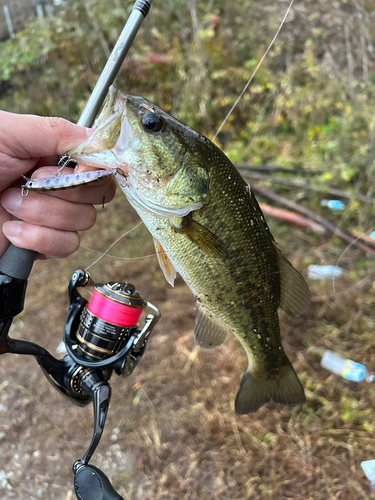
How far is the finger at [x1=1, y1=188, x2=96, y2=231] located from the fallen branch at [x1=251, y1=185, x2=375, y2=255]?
8.52 ft

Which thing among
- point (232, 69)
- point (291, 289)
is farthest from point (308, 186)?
point (291, 289)

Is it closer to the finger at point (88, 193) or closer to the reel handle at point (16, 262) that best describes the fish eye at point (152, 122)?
the finger at point (88, 193)

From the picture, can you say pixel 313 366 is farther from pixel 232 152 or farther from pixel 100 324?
pixel 232 152

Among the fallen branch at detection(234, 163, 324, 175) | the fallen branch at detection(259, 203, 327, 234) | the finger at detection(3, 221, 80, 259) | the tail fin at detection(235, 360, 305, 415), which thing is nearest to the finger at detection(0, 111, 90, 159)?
the finger at detection(3, 221, 80, 259)

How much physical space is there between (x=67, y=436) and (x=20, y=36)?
258 inches

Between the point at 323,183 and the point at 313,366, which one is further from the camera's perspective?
the point at 323,183

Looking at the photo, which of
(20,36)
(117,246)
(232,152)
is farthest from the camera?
(20,36)

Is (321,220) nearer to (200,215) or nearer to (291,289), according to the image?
(291,289)

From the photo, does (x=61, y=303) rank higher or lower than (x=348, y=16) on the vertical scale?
lower

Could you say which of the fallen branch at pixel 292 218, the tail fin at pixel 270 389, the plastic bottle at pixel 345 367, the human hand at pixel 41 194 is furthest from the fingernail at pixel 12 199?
the fallen branch at pixel 292 218

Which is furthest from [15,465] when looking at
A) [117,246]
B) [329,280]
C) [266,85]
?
[266,85]

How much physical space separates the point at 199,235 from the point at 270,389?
0.98 meters

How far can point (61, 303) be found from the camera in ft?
11.4

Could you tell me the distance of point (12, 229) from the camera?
4.75ft
